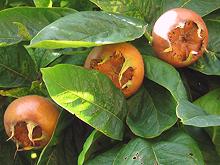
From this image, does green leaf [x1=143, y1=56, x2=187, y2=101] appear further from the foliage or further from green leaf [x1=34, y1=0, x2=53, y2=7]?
green leaf [x1=34, y1=0, x2=53, y2=7]

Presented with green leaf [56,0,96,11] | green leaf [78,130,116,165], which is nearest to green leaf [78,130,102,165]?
green leaf [78,130,116,165]

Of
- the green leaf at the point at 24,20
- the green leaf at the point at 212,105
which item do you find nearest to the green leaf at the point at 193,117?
the green leaf at the point at 212,105

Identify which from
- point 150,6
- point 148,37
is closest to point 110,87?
point 148,37

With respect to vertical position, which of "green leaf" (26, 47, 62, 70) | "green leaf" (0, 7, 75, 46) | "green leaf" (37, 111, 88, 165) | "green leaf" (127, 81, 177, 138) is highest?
"green leaf" (0, 7, 75, 46)

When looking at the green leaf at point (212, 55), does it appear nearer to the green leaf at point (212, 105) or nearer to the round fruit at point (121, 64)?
the green leaf at point (212, 105)

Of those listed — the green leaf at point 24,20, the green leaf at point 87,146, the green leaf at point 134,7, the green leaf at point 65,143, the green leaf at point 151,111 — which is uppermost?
the green leaf at point 134,7

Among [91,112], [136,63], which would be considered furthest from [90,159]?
[136,63]
